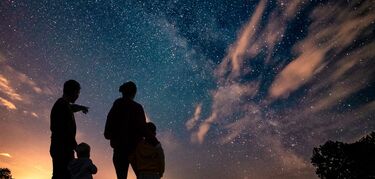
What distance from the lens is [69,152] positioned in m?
5.16

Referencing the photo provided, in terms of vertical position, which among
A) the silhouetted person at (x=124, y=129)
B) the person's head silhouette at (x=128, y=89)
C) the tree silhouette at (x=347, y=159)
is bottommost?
the silhouetted person at (x=124, y=129)

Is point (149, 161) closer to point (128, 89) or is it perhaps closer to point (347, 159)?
point (128, 89)

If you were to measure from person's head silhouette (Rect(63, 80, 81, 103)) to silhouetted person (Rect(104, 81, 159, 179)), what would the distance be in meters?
0.74

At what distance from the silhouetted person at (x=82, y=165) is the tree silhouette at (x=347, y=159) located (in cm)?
4547

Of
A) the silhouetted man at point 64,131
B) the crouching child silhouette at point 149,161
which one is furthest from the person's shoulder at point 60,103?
the crouching child silhouette at point 149,161

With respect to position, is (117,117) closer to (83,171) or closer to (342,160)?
(83,171)

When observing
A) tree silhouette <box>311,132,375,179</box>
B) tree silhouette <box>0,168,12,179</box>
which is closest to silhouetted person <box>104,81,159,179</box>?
tree silhouette <box>311,132,375,179</box>

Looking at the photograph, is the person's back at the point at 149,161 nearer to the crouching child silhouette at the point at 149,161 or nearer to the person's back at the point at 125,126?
the crouching child silhouette at the point at 149,161

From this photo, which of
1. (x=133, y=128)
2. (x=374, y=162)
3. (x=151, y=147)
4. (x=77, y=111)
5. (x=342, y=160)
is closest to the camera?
(x=151, y=147)

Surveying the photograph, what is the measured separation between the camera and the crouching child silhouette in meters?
4.84

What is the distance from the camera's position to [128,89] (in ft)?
18.3

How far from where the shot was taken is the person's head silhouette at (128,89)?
5.57 meters

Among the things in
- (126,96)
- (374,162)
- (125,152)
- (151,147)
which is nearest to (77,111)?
(126,96)

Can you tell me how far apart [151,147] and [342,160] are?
46602 millimetres
